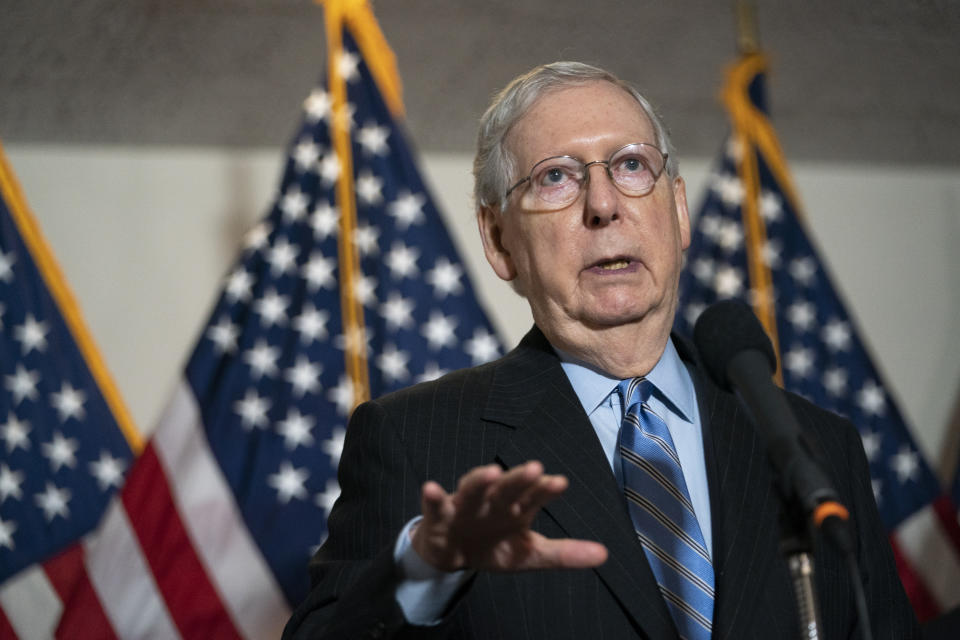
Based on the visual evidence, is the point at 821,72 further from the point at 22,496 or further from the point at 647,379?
the point at 22,496

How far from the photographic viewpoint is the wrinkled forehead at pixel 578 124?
1603 mm

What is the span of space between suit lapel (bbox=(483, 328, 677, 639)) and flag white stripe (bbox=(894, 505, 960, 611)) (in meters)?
2.37

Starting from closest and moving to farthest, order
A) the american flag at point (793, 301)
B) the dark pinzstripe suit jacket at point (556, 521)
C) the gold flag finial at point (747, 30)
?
the dark pinzstripe suit jacket at point (556, 521) → the gold flag finial at point (747, 30) → the american flag at point (793, 301)

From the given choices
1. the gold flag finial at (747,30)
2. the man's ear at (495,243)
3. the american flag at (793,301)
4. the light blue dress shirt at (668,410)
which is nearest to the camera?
the light blue dress shirt at (668,410)

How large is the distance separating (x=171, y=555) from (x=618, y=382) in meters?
1.56

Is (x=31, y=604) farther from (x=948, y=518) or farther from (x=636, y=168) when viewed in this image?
(x=948, y=518)

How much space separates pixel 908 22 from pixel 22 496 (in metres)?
3.19

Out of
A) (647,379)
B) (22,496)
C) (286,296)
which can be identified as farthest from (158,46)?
(647,379)

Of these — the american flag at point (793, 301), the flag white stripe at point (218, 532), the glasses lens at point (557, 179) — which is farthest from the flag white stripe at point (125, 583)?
the american flag at point (793, 301)

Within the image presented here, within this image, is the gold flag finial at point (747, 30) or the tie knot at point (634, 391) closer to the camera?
the tie knot at point (634, 391)

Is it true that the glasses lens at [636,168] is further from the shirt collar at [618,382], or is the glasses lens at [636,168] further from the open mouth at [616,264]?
the shirt collar at [618,382]

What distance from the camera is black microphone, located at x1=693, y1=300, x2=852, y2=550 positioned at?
3.04 ft

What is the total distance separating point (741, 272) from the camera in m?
3.67

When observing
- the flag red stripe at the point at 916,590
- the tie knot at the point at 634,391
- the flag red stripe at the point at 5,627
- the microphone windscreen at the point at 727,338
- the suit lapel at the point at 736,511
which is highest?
the microphone windscreen at the point at 727,338
